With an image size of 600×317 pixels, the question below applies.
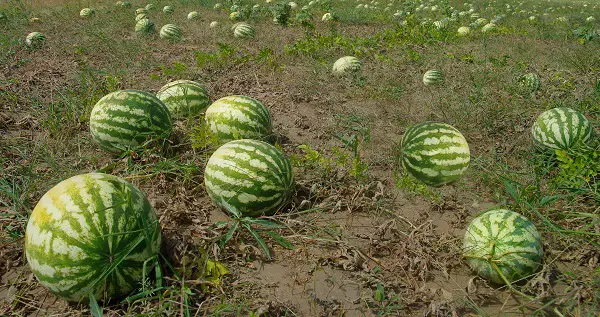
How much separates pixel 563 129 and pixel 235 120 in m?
3.11

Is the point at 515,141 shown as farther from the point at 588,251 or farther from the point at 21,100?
the point at 21,100

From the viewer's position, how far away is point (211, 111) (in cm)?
366

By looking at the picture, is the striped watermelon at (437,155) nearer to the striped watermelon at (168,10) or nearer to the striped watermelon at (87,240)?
the striped watermelon at (87,240)

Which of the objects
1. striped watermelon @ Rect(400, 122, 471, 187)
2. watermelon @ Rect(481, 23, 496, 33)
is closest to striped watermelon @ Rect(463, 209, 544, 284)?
striped watermelon @ Rect(400, 122, 471, 187)

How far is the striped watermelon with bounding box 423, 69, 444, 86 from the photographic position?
5.82m

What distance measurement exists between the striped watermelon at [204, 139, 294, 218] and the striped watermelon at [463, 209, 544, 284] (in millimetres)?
1363

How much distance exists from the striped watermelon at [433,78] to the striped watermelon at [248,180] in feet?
12.4

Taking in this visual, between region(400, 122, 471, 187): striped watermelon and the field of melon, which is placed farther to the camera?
region(400, 122, 471, 187): striped watermelon

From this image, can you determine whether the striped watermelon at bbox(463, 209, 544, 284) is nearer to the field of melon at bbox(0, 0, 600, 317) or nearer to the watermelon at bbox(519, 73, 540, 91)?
the field of melon at bbox(0, 0, 600, 317)

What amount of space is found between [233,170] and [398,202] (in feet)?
4.66

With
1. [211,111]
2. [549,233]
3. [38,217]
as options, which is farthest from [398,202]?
[38,217]

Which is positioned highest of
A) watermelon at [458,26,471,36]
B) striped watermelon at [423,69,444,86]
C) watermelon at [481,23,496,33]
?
striped watermelon at [423,69,444,86]

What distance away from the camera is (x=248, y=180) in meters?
2.74

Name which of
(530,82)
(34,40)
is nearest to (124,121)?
(34,40)
